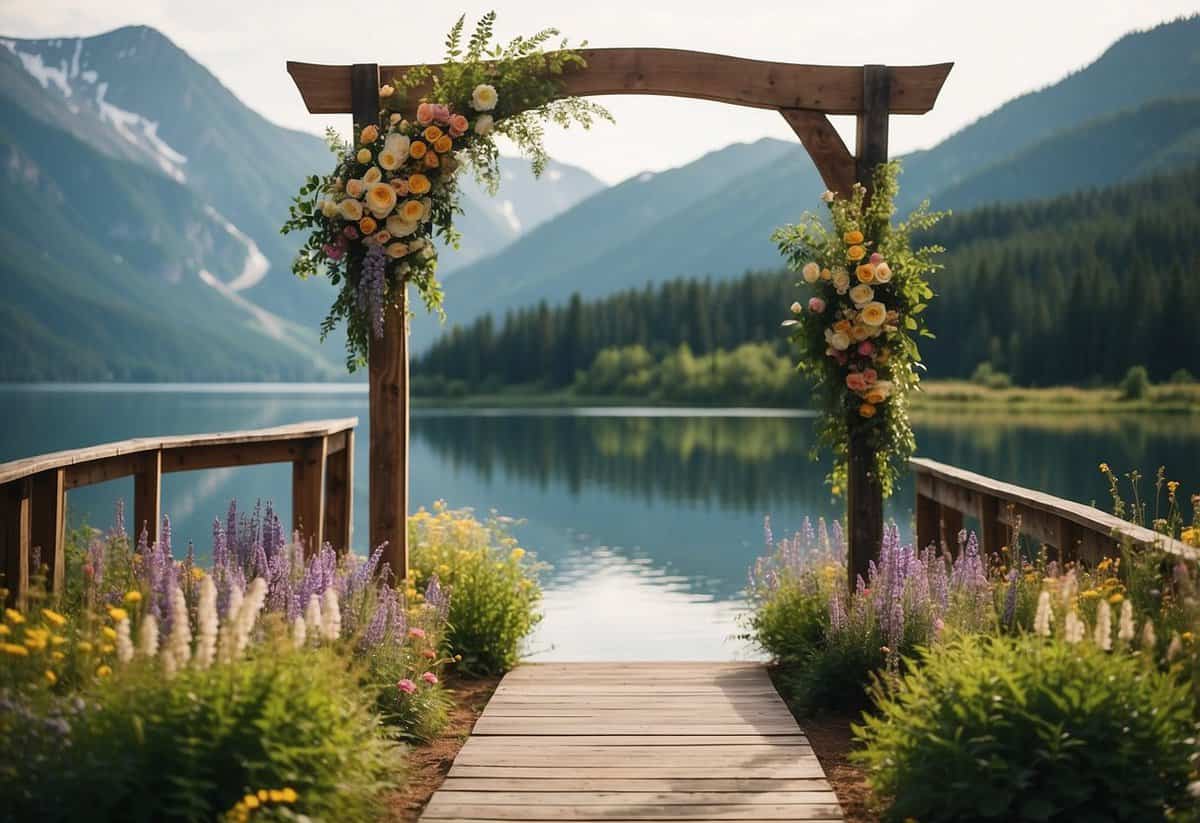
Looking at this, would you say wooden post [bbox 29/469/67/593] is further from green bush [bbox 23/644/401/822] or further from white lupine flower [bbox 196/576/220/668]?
white lupine flower [bbox 196/576/220/668]

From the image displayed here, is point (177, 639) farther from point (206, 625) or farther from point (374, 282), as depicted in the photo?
point (374, 282)

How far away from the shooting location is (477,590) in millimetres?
6934

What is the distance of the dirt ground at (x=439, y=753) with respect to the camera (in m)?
4.34

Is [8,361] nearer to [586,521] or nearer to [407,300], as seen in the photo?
[586,521]

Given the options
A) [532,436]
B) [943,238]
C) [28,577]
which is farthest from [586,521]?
[943,238]

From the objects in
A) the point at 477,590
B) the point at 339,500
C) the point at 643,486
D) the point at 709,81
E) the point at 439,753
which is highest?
the point at 709,81

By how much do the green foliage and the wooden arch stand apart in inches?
2634

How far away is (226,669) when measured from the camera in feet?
11.5

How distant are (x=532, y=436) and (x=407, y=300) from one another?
136ft

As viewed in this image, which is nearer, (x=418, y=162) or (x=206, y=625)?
(x=206, y=625)

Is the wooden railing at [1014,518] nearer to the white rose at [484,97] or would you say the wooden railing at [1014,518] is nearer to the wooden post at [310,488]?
the white rose at [484,97]

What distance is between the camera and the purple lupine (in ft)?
21.0

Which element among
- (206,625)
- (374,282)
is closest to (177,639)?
(206,625)

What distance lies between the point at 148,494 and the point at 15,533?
126cm
